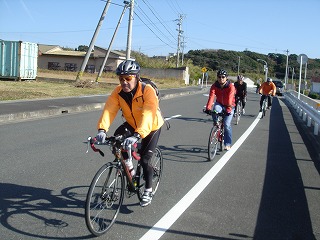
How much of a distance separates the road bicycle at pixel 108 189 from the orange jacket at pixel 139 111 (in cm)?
27

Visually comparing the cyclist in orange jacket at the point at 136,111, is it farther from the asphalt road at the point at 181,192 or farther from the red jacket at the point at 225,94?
the red jacket at the point at 225,94

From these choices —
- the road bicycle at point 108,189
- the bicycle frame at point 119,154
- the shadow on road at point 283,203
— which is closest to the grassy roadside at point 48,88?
the shadow on road at point 283,203

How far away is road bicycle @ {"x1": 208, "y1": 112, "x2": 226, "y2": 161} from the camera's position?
7.95 meters

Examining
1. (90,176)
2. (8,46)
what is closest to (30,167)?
(90,176)

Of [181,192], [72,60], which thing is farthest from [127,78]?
[72,60]

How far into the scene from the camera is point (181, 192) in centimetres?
560

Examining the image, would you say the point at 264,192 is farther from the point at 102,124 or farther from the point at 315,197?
the point at 102,124

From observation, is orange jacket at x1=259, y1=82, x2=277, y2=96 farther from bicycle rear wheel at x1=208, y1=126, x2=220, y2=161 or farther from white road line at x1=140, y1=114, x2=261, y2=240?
white road line at x1=140, y1=114, x2=261, y2=240

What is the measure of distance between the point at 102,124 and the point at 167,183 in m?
2.10

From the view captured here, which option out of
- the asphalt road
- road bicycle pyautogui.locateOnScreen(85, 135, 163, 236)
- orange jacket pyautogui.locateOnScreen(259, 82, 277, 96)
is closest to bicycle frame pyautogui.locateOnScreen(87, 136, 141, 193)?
road bicycle pyautogui.locateOnScreen(85, 135, 163, 236)

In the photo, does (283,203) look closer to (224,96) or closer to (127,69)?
(127,69)

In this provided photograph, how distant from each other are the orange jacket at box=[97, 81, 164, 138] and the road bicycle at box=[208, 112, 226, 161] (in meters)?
3.43

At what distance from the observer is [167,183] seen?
6027 mm

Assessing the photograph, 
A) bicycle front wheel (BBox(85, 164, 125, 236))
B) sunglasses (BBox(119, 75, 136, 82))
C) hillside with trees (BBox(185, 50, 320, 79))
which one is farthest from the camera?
hillside with trees (BBox(185, 50, 320, 79))
